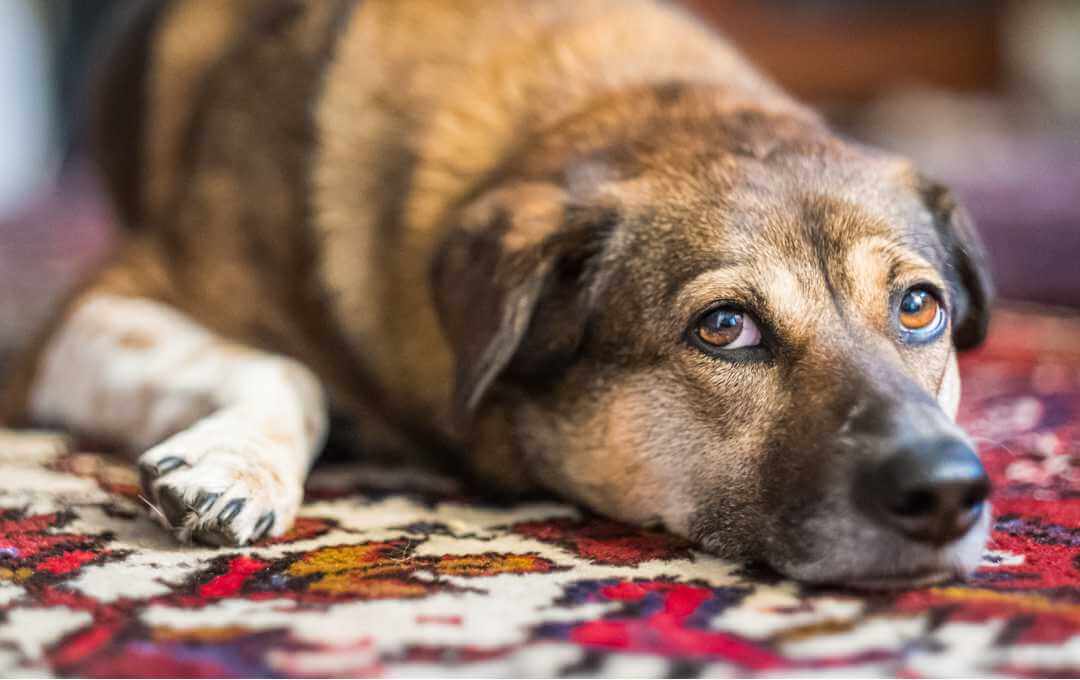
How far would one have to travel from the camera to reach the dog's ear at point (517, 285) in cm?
204

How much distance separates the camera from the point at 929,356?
1.98 metres

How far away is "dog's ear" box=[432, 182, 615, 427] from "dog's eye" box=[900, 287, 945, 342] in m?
0.55

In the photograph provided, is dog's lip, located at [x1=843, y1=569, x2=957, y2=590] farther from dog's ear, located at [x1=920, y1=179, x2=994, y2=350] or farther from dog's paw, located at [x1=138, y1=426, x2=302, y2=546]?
dog's paw, located at [x1=138, y1=426, x2=302, y2=546]

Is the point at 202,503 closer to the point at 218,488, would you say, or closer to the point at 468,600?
the point at 218,488

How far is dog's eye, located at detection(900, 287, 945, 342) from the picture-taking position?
199 centimetres

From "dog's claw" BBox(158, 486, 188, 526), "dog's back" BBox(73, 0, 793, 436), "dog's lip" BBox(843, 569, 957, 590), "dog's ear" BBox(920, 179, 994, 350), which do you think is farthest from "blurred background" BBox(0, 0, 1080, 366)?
"dog's lip" BBox(843, 569, 957, 590)

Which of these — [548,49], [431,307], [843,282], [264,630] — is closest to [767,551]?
[843,282]

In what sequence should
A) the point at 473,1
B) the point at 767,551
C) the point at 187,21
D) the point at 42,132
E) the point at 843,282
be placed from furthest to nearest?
the point at 42,132 → the point at 187,21 → the point at 473,1 → the point at 843,282 → the point at 767,551

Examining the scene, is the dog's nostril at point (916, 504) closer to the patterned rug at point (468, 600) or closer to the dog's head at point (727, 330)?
→ the dog's head at point (727, 330)

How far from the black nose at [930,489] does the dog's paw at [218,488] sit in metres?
0.96

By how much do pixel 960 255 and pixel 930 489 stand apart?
88 centimetres

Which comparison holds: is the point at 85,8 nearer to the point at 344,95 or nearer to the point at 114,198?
the point at 114,198

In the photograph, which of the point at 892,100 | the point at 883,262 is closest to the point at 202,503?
the point at 883,262

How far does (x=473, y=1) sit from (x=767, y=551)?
5.50 feet
